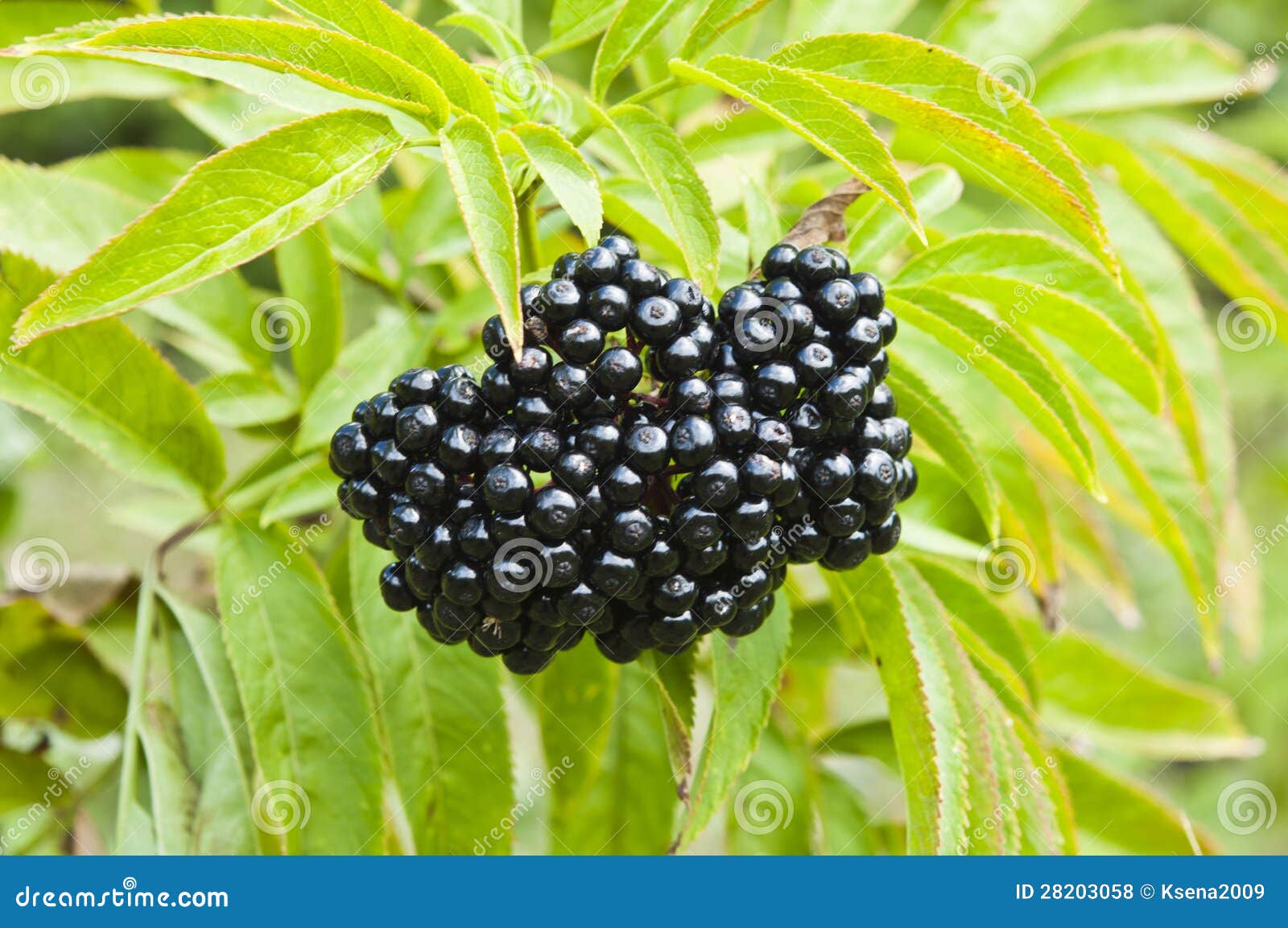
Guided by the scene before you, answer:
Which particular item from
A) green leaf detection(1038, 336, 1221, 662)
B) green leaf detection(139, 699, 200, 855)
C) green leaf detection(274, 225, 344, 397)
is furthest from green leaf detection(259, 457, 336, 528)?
green leaf detection(1038, 336, 1221, 662)

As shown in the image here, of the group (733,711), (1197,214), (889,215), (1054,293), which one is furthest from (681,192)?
(1197,214)

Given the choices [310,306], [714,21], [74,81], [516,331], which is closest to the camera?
[516,331]

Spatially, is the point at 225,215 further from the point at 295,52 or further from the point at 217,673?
the point at 217,673

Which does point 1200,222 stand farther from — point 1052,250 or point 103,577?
point 103,577

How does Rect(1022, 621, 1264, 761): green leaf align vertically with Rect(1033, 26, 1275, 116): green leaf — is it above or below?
below

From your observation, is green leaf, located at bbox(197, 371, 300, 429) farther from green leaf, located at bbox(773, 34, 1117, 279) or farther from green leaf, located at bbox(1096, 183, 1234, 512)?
green leaf, located at bbox(1096, 183, 1234, 512)

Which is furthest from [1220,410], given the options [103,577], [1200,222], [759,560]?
[103,577]

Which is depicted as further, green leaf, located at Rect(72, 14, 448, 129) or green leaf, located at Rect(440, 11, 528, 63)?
green leaf, located at Rect(440, 11, 528, 63)

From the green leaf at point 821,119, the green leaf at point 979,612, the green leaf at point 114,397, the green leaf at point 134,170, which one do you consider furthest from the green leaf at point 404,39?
the green leaf at point 979,612
